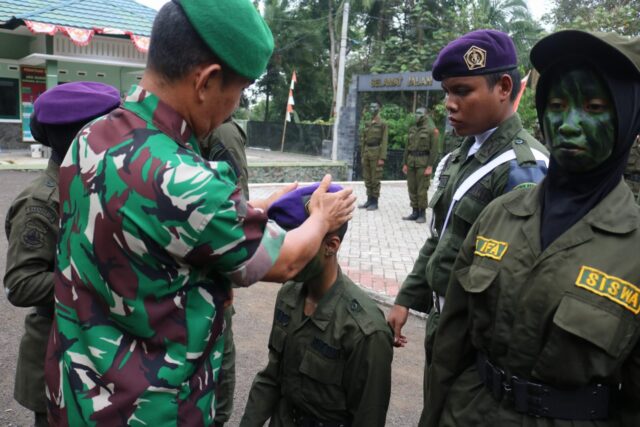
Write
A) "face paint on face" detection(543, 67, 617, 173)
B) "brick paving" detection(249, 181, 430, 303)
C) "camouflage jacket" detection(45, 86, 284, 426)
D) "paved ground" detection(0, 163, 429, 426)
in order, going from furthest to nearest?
"brick paving" detection(249, 181, 430, 303) → "paved ground" detection(0, 163, 429, 426) → "face paint on face" detection(543, 67, 617, 173) → "camouflage jacket" detection(45, 86, 284, 426)

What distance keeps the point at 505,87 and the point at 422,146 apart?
7842mm

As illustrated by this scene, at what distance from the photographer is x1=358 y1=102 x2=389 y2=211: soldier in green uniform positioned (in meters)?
10.9

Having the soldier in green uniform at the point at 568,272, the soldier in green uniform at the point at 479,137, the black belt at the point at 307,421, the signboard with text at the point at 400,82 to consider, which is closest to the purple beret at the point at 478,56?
the soldier in green uniform at the point at 479,137

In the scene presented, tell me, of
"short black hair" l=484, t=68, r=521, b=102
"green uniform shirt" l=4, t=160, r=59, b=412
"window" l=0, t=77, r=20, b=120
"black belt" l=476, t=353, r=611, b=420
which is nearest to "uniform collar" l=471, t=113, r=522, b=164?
"short black hair" l=484, t=68, r=521, b=102

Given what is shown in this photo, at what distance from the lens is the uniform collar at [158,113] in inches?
53.3

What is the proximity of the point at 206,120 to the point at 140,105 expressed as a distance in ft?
0.53

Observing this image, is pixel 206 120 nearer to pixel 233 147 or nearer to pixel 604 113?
pixel 604 113

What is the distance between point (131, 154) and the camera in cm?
128

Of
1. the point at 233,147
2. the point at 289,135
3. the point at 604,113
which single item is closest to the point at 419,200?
the point at 233,147

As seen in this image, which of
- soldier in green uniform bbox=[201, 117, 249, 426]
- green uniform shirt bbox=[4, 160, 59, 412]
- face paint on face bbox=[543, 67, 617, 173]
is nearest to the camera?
face paint on face bbox=[543, 67, 617, 173]

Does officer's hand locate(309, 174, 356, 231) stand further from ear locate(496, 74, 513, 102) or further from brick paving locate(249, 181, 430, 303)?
brick paving locate(249, 181, 430, 303)

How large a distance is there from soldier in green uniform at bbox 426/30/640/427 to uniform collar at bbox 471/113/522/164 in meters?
0.54

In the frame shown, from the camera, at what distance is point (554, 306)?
1505 millimetres

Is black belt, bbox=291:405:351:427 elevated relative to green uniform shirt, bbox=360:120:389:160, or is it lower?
lower
